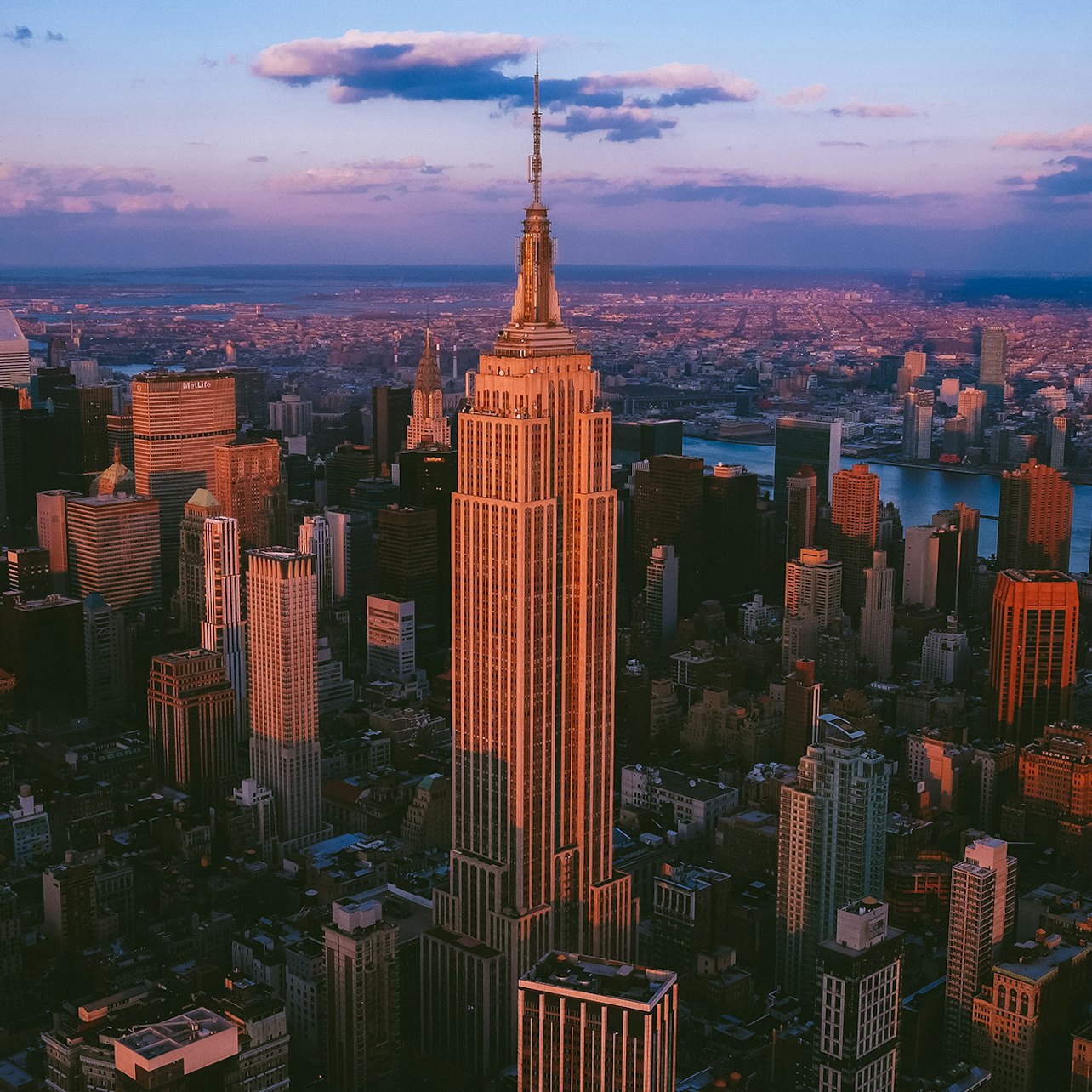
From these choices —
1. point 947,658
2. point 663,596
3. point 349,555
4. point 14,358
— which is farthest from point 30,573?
point 947,658

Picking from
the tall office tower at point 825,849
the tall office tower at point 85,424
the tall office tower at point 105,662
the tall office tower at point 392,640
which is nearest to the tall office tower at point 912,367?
the tall office tower at point 392,640

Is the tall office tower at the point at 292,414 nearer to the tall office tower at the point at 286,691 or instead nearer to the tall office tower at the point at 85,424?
the tall office tower at the point at 85,424

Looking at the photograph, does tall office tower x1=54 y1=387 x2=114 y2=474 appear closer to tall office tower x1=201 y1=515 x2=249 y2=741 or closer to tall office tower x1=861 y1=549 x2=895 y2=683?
tall office tower x1=201 y1=515 x2=249 y2=741

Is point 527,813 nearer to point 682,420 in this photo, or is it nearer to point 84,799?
point 84,799

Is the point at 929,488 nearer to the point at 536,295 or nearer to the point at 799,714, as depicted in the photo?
the point at 799,714

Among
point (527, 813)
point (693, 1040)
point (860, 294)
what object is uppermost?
point (860, 294)

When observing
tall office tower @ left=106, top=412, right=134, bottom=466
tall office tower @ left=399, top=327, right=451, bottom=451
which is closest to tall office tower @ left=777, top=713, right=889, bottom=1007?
tall office tower @ left=399, top=327, right=451, bottom=451

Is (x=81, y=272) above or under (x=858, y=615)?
above

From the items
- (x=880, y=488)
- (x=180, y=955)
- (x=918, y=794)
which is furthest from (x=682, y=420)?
(x=180, y=955)
